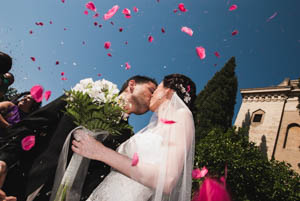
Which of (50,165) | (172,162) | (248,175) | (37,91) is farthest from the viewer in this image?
(248,175)

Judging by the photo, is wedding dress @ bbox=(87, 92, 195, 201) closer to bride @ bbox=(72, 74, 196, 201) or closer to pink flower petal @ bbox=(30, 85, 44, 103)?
bride @ bbox=(72, 74, 196, 201)

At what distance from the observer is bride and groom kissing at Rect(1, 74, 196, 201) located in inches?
94.8

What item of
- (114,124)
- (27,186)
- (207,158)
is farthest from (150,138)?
(207,158)

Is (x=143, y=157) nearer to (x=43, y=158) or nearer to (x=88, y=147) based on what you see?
(x=88, y=147)

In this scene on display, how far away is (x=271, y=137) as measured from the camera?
73.4 feet

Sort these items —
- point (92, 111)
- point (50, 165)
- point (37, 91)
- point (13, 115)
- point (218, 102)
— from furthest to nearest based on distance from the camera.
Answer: point (218, 102)
point (13, 115)
point (37, 91)
point (92, 111)
point (50, 165)

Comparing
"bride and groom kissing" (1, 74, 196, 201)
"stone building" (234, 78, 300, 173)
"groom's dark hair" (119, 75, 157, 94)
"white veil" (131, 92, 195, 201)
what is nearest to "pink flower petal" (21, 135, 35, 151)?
"bride and groom kissing" (1, 74, 196, 201)

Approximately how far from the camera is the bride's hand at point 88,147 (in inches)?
98.0

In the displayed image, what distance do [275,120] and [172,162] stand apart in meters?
24.5

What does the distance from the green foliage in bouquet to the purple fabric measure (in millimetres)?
1960

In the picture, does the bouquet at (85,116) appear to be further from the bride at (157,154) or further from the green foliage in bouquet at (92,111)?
the bride at (157,154)

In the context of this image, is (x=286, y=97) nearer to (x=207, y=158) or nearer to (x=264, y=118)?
(x=264, y=118)

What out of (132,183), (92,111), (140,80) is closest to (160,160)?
(132,183)

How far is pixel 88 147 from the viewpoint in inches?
99.8
